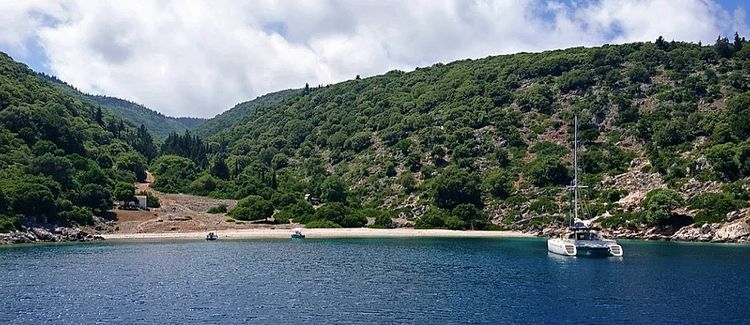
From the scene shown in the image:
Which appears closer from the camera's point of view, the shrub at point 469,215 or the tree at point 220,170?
the shrub at point 469,215

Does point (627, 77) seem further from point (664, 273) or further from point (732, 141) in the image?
point (664, 273)

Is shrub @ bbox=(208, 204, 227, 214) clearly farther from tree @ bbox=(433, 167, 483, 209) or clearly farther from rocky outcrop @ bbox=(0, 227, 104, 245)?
tree @ bbox=(433, 167, 483, 209)

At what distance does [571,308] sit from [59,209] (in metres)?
85.6

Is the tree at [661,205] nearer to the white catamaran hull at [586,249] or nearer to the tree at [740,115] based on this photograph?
the tree at [740,115]

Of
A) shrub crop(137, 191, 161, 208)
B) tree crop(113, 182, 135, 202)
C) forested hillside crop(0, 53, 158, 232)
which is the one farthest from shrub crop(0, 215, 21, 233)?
shrub crop(137, 191, 161, 208)

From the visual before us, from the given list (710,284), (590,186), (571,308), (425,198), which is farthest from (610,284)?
(425,198)

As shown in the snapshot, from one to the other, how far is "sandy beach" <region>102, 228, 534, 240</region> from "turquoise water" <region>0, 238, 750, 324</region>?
23850mm

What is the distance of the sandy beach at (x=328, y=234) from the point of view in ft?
358

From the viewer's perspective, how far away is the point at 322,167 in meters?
167

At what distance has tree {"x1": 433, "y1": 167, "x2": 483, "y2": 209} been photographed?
12556 cm

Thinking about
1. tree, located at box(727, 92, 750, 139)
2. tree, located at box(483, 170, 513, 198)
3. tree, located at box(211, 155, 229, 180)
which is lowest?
tree, located at box(483, 170, 513, 198)

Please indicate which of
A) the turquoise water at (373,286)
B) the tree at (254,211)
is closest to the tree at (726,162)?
the turquoise water at (373,286)

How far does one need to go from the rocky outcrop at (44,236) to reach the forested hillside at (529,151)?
29.8m

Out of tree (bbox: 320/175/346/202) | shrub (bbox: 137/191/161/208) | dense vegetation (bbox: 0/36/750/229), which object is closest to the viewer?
dense vegetation (bbox: 0/36/750/229)
